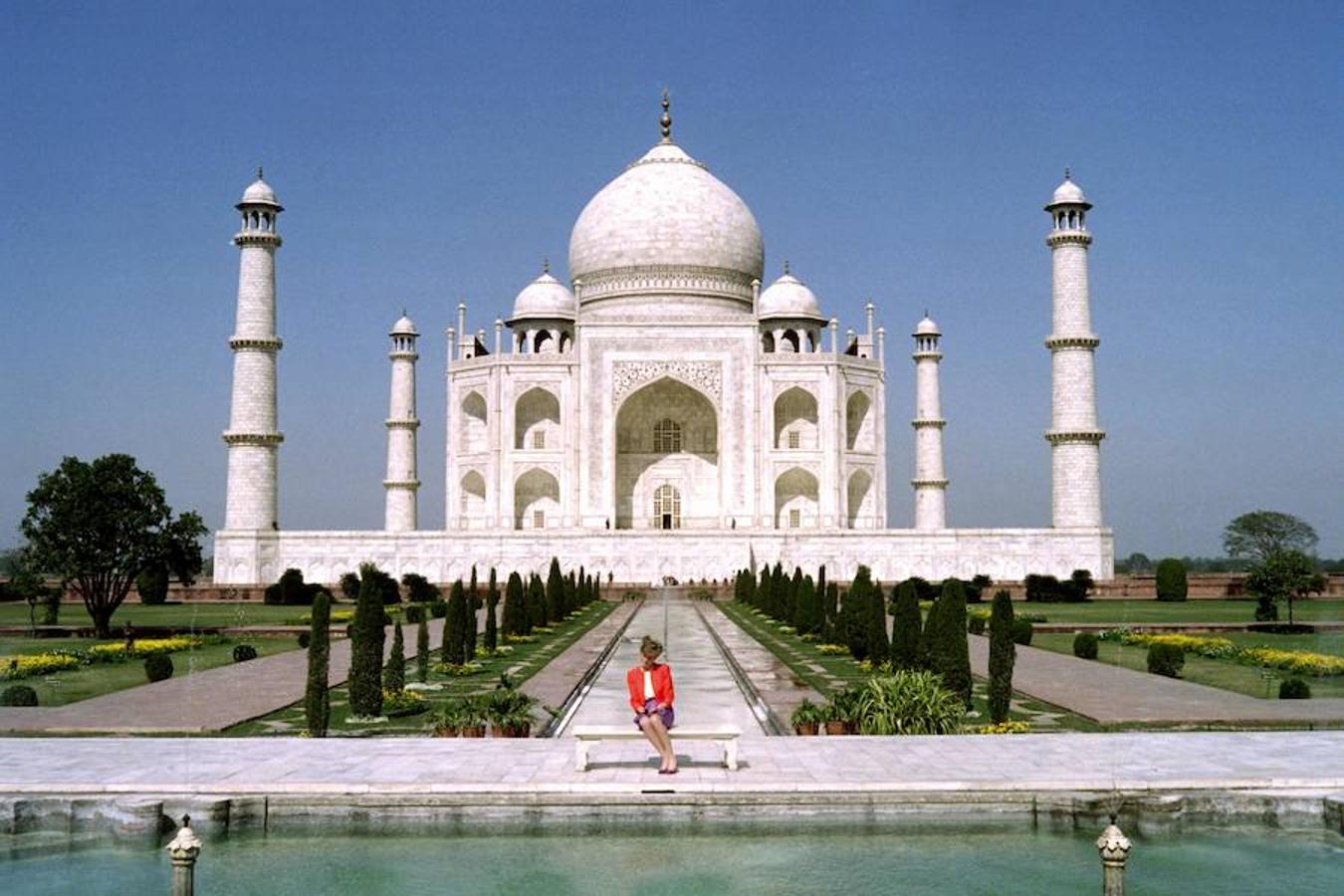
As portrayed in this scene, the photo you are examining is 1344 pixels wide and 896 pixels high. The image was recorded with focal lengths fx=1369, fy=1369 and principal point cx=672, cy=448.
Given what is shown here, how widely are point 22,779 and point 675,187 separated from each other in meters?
32.1

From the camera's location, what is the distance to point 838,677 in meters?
12.1

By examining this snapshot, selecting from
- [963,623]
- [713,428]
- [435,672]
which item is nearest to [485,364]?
[713,428]

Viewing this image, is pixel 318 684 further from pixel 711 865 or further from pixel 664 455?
pixel 664 455

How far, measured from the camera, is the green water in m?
5.68

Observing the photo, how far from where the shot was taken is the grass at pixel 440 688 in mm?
8953

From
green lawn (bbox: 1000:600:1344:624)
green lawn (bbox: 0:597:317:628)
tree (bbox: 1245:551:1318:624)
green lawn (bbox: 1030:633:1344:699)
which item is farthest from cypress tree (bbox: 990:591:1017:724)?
green lawn (bbox: 0:597:317:628)

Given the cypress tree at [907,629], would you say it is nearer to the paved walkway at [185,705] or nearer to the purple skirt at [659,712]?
the purple skirt at [659,712]

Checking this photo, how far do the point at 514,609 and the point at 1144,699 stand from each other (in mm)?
8184

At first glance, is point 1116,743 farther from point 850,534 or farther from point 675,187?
point 675,187

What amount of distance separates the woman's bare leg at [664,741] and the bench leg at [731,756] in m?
0.31

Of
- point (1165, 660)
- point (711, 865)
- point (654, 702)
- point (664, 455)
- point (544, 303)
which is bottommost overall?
point (711, 865)

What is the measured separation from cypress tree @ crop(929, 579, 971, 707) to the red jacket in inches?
122

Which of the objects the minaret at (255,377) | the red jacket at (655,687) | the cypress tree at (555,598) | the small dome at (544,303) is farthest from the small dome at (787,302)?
the red jacket at (655,687)

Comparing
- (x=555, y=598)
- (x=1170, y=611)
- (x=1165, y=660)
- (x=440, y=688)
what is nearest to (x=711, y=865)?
(x=440, y=688)
